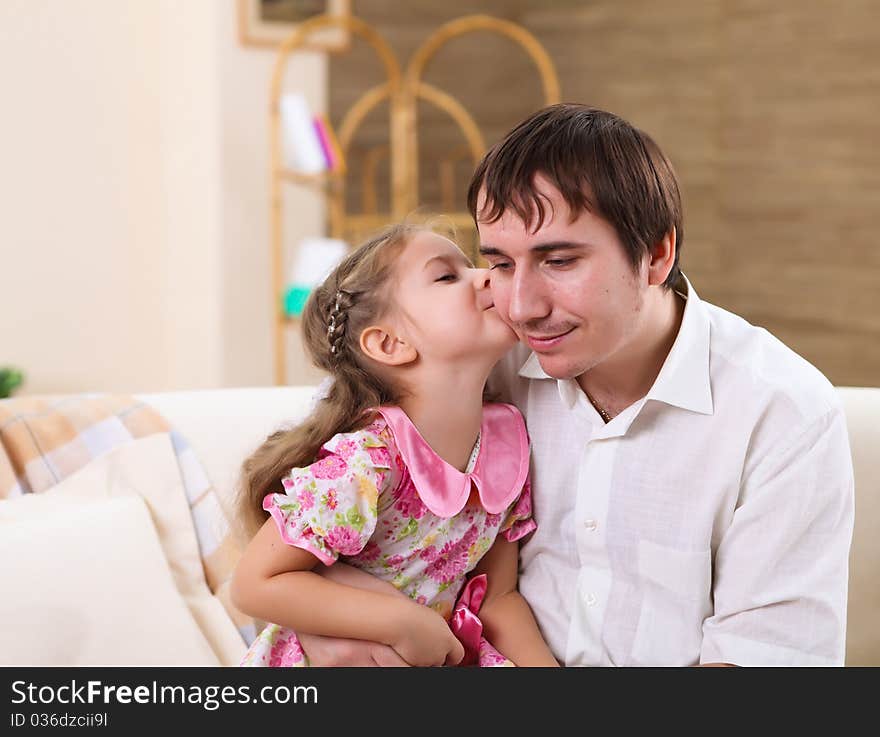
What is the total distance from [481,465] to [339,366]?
24cm

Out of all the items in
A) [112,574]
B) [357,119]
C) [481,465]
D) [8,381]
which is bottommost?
[8,381]

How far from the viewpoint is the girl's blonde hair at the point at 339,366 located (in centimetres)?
155

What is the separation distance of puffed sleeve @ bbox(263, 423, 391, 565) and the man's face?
10.3 inches

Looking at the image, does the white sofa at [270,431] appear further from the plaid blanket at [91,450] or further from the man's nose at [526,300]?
the man's nose at [526,300]

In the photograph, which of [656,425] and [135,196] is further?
[135,196]

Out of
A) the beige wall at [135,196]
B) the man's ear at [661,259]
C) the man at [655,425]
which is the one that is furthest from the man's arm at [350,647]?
the beige wall at [135,196]

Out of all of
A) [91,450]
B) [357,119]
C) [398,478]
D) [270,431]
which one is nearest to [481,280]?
[398,478]

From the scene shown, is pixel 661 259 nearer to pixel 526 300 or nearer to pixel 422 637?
pixel 526 300

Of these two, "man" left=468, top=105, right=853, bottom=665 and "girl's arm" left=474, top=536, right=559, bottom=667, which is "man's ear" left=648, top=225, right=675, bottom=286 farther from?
"girl's arm" left=474, top=536, right=559, bottom=667

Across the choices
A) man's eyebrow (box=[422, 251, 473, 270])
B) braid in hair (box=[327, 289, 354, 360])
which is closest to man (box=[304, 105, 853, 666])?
man's eyebrow (box=[422, 251, 473, 270])

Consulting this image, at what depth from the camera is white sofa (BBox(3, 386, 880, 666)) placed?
1.90 m

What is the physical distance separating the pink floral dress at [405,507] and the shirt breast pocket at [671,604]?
191 millimetres

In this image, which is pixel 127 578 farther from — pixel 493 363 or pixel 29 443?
pixel 493 363

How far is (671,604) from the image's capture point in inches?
61.6
